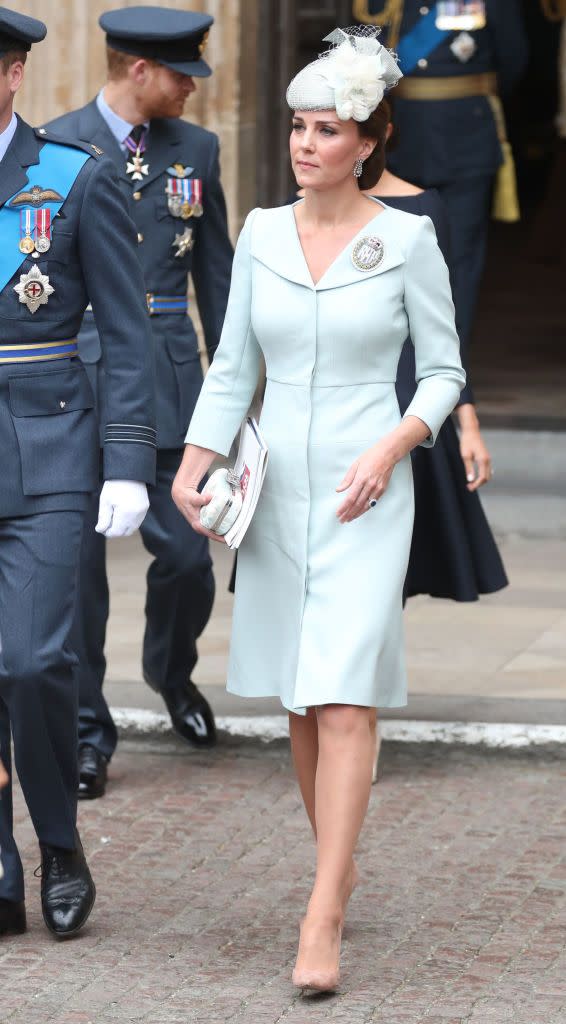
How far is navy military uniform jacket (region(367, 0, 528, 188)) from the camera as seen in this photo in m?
8.84

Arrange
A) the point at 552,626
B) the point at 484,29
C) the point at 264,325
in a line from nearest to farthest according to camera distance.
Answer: the point at 264,325, the point at 552,626, the point at 484,29

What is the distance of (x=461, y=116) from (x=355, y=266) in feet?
15.6

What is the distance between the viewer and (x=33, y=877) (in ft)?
16.2

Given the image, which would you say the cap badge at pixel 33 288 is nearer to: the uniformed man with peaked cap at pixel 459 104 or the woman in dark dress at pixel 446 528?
the woman in dark dress at pixel 446 528

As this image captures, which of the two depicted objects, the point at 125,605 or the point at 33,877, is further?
the point at 125,605

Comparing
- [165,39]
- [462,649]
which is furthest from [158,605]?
[165,39]

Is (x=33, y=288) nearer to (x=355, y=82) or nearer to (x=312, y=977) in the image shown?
(x=355, y=82)

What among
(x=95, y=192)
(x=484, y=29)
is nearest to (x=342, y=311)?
(x=95, y=192)

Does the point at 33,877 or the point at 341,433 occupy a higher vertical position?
the point at 341,433

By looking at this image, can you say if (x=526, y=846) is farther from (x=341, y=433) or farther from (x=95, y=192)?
(x=95, y=192)

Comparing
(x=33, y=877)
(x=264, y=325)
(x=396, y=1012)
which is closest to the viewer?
(x=396, y=1012)

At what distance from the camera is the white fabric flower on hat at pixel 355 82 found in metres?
4.29

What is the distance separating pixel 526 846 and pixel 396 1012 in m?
1.09

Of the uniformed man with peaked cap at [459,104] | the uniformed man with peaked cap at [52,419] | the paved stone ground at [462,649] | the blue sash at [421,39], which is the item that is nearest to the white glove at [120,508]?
the uniformed man with peaked cap at [52,419]
